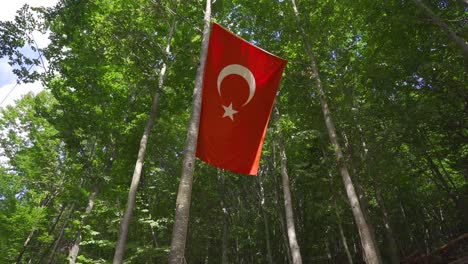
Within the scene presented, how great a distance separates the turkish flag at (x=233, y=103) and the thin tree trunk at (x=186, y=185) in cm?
22

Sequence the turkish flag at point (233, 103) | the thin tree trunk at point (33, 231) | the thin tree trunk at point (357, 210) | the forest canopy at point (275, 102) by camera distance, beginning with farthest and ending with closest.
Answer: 1. the thin tree trunk at point (33, 231)
2. the forest canopy at point (275, 102)
3. the thin tree trunk at point (357, 210)
4. the turkish flag at point (233, 103)

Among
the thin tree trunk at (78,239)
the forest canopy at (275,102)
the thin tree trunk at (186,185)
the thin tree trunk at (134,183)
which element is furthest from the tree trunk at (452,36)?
the thin tree trunk at (78,239)

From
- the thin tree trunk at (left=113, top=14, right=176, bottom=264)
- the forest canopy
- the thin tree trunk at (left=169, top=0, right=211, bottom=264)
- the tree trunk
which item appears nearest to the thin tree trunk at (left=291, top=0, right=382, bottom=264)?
the forest canopy

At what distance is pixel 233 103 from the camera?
6242 millimetres

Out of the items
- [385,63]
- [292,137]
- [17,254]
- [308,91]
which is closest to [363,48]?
[385,63]

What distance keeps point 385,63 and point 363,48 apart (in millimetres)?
1819

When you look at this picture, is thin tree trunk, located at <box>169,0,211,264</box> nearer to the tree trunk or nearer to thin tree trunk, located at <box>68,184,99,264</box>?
the tree trunk

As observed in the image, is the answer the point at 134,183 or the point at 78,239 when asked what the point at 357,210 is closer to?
the point at 134,183

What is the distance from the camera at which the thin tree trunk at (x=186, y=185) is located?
14.5 feet

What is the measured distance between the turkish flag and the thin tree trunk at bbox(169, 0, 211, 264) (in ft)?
0.71

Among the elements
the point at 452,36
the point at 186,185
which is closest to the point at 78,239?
the point at 186,185

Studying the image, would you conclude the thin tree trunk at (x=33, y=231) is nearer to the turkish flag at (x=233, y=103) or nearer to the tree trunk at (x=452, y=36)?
the turkish flag at (x=233, y=103)

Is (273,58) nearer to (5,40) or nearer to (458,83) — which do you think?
(5,40)

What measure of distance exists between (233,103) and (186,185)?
2015mm
